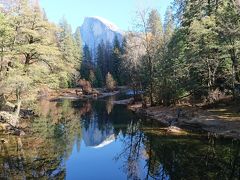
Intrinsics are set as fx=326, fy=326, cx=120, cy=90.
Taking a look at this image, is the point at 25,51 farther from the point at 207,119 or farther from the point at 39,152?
the point at 207,119

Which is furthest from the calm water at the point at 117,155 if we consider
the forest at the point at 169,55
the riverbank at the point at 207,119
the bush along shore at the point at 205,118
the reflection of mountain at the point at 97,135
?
the forest at the point at 169,55

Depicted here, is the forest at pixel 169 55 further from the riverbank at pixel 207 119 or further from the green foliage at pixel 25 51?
the riverbank at pixel 207 119

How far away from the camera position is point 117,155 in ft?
65.4

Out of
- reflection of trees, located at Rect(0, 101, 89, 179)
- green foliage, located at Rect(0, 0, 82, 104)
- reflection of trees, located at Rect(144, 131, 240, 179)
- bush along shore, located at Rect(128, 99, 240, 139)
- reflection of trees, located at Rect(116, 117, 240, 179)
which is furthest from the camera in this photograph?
green foliage, located at Rect(0, 0, 82, 104)

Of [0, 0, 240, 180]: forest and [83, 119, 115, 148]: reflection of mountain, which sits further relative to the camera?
[83, 119, 115, 148]: reflection of mountain

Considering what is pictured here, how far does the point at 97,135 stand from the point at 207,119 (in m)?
9.19

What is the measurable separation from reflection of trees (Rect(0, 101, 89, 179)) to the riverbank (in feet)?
28.1

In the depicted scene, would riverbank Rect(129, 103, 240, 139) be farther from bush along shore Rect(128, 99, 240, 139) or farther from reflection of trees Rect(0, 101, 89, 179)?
reflection of trees Rect(0, 101, 89, 179)

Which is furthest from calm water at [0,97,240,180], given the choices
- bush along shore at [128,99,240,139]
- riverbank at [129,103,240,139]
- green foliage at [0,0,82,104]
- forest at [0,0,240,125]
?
forest at [0,0,240,125]

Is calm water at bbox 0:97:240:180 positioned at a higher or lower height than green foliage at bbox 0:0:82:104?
lower

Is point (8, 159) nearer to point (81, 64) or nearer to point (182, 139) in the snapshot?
point (182, 139)

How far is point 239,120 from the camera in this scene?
24672 millimetres

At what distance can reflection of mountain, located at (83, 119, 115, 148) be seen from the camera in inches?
937

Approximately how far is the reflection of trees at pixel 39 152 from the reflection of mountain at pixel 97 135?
2.35 ft
